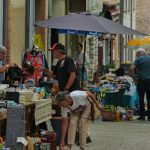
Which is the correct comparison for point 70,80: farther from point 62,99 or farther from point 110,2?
point 110,2

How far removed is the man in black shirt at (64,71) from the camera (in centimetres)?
1131

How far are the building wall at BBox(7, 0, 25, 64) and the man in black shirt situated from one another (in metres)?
3.97

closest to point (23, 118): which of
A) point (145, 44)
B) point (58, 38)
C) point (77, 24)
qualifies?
point (77, 24)

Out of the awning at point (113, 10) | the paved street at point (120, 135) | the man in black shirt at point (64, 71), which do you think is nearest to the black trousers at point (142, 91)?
the paved street at point (120, 135)

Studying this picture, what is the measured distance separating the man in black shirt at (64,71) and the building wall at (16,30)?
3970mm

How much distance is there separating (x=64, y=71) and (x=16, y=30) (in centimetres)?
498

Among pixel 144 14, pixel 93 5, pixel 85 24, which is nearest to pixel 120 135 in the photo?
pixel 85 24

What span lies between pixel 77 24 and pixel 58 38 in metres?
6.86

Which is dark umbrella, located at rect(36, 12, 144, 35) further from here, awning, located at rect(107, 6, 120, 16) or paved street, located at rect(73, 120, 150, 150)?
awning, located at rect(107, 6, 120, 16)

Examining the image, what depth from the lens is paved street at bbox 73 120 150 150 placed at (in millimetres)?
12070

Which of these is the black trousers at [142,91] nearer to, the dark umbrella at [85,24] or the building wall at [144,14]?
the dark umbrella at [85,24]

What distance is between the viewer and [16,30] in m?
16.1

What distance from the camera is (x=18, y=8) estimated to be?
53.5 ft

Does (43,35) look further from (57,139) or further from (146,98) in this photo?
(57,139)
